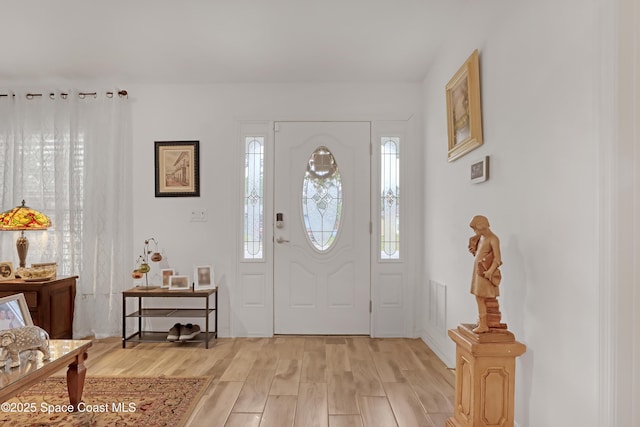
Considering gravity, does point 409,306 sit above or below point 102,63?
below

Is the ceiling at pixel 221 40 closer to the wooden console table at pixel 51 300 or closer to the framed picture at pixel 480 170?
the framed picture at pixel 480 170

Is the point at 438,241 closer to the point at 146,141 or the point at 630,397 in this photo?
the point at 630,397

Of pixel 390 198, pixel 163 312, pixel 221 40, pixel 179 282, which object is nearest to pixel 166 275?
pixel 179 282

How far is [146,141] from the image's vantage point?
166 inches

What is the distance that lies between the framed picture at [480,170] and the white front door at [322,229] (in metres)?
1.62

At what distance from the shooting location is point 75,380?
2307 mm

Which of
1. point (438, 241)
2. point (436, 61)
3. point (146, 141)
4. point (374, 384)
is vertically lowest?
point (374, 384)

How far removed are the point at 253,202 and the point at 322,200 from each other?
2.34ft

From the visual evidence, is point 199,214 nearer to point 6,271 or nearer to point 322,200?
point 322,200

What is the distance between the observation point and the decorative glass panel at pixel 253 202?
4.19 meters

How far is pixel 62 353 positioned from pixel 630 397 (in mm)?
→ 2562

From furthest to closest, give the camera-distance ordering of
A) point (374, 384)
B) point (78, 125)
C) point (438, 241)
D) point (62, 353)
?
point (78, 125) < point (438, 241) < point (374, 384) < point (62, 353)

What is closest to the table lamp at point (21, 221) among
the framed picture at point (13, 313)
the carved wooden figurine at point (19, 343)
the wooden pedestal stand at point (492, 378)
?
the framed picture at point (13, 313)

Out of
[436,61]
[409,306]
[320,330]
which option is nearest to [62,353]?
[320,330]
